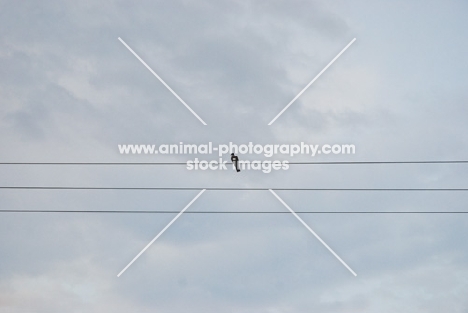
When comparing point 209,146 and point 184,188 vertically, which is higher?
point 209,146

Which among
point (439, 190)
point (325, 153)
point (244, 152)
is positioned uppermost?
point (325, 153)

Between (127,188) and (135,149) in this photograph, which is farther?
(135,149)

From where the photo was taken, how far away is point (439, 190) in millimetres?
28672

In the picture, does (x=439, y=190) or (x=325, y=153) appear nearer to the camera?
(x=439, y=190)

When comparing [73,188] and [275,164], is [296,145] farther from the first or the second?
[73,188]

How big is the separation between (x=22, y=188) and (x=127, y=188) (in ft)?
13.8

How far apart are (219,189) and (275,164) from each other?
2414mm

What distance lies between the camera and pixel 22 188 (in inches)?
1169

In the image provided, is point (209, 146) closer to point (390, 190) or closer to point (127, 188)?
point (127, 188)

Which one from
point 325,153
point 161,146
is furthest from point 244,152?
point 325,153

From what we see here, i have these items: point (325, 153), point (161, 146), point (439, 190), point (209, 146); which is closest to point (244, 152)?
point (209, 146)

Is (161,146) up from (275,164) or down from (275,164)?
up

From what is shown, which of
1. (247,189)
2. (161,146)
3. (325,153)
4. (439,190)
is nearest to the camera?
(439,190)

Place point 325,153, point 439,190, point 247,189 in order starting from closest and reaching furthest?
point 439,190
point 247,189
point 325,153
